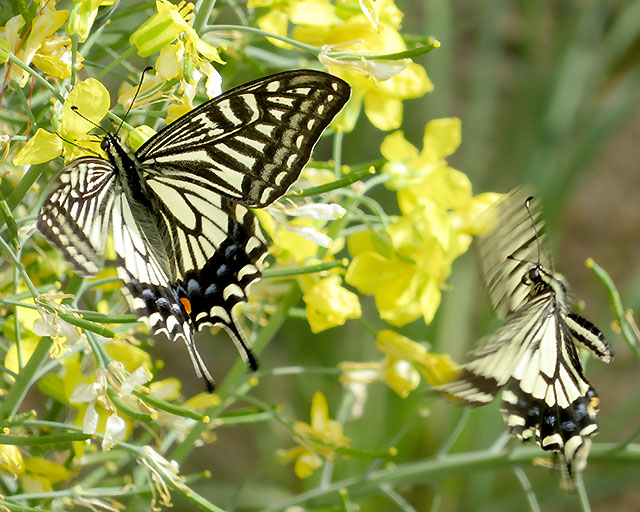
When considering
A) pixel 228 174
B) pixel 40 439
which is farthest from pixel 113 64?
pixel 40 439

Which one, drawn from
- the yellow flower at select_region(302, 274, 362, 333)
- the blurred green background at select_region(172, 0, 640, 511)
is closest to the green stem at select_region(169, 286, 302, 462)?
the yellow flower at select_region(302, 274, 362, 333)

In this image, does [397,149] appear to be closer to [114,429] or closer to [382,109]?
[382,109]

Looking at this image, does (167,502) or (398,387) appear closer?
(167,502)

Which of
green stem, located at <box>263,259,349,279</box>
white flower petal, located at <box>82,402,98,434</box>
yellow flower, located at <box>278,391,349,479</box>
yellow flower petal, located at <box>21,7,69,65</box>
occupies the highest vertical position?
yellow flower petal, located at <box>21,7,69,65</box>

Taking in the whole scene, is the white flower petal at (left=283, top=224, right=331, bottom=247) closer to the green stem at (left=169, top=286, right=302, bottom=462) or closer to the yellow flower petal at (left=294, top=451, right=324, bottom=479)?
the green stem at (left=169, top=286, right=302, bottom=462)

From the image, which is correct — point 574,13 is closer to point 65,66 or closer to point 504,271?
point 504,271

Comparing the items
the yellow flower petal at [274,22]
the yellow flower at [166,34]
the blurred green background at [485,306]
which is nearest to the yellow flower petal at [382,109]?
the yellow flower petal at [274,22]

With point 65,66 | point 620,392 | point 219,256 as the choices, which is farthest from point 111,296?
point 620,392
